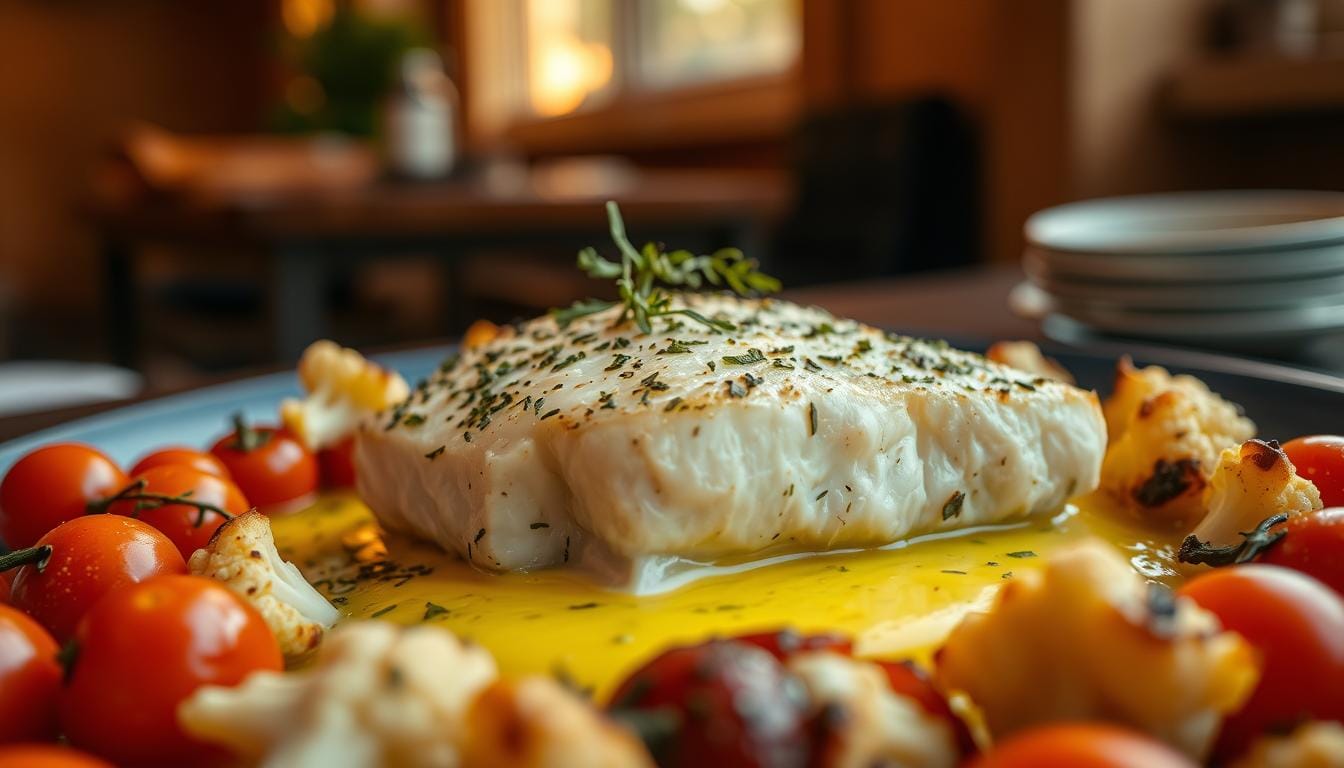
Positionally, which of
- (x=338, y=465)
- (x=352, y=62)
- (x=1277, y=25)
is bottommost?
(x=338, y=465)

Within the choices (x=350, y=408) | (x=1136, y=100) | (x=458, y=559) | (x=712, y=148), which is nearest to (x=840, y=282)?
(x=1136, y=100)

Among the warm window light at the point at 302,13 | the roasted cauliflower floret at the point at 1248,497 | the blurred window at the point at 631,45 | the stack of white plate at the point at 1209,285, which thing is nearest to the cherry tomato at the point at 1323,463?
the roasted cauliflower floret at the point at 1248,497

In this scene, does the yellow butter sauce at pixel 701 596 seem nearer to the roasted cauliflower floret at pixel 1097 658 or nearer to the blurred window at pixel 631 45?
the roasted cauliflower floret at pixel 1097 658

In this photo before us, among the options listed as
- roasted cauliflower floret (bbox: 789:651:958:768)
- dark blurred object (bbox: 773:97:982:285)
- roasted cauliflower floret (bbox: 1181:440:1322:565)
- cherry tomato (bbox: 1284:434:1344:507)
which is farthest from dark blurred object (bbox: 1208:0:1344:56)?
roasted cauliflower floret (bbox: 789:651:958:768)

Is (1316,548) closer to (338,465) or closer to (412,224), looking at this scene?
(338,465)

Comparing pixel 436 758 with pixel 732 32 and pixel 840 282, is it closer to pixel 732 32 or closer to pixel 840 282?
pixel 840 282

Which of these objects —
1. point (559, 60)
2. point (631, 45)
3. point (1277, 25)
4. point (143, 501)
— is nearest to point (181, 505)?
point (143, 501)

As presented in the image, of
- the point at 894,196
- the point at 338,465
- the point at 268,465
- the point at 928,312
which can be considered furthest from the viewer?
the point at 894,196
